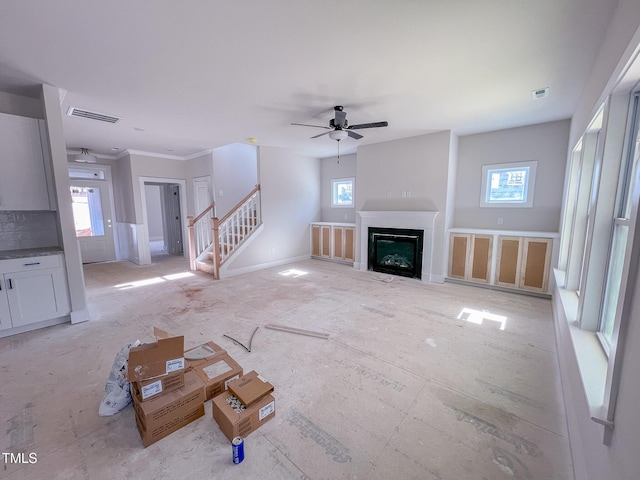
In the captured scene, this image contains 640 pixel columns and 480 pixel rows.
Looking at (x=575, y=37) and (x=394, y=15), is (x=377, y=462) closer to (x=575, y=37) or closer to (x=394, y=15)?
(x=394, y=15)

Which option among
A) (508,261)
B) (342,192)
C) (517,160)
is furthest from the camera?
(342,192)

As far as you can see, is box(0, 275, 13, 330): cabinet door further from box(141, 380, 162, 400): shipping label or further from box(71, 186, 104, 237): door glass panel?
box(71, 186, 104, 237): door glass panel

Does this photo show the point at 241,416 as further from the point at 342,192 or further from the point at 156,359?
the point at 342,192

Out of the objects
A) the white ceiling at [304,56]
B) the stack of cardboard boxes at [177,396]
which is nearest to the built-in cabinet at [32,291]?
the white ceiling at [304,56]

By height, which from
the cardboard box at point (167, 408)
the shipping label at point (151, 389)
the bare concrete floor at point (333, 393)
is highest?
the shipping label at point (151, 389)

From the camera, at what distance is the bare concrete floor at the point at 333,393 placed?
4.83 feet

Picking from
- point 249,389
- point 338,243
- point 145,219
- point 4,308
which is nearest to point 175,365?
point 249,389

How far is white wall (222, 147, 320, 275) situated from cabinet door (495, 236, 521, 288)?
170 inches

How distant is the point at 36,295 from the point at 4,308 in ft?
0.85

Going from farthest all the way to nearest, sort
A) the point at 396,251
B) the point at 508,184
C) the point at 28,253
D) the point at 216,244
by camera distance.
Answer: the point at 396,251, the point at 216,244, the point at 508,184, the point at 28,253

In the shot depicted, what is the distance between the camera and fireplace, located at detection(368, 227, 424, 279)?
508cm

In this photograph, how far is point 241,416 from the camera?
1595 millimetres

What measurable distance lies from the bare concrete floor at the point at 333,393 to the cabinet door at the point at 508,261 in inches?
17.7

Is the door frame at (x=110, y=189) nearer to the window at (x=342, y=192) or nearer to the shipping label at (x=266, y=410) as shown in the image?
the window at (x=342, y=192)
